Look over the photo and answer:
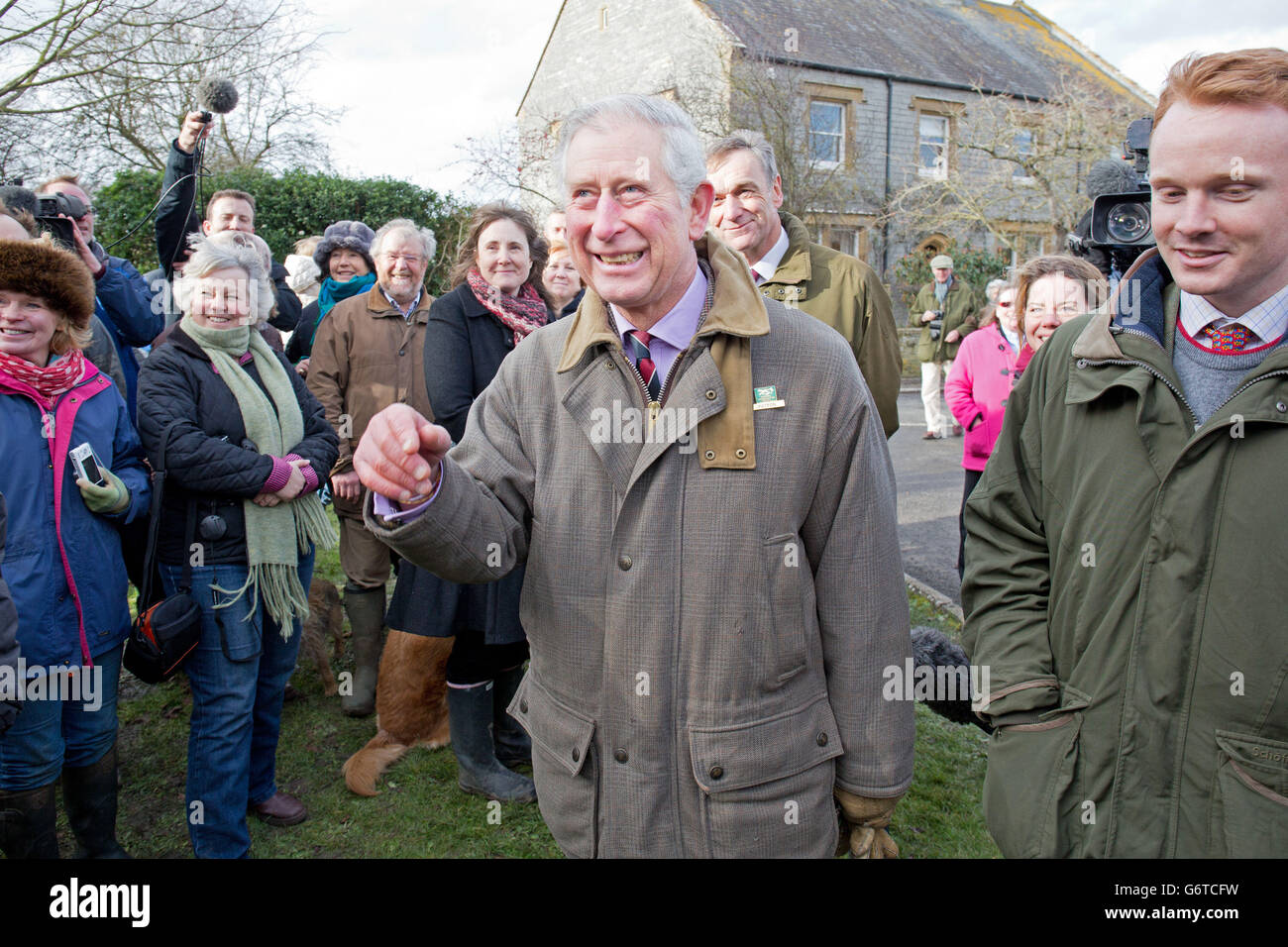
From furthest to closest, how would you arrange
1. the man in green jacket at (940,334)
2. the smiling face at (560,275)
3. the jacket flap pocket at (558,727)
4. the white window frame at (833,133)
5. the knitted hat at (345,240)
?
the white window frame at (833,133) < the man in green jacket at (940,334) < the knitted hat at (345,240) < the smiling face at (560,275) < the jacket flap pocket at (558,727)

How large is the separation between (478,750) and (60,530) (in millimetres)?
1974

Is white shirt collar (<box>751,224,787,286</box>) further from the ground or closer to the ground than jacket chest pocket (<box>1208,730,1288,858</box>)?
further from the ground

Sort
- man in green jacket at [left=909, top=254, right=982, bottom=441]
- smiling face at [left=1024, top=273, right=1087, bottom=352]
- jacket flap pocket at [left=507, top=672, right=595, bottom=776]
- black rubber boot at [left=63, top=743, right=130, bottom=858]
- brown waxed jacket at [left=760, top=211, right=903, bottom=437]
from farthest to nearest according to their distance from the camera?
man in green jacket at [left=909, top=254, right=982, bottom=441], smiling face at [left=1024, top=273, right=1087, bottom=352], brown waxed jacket at [left=760, top=211, right=903, bottom=437], black rubber boot at [left=63, top=743, right=130, bottom=858], jacket flap pocket at [left=507, top=672, right=595, bottom=776]

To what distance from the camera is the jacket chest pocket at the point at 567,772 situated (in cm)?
209

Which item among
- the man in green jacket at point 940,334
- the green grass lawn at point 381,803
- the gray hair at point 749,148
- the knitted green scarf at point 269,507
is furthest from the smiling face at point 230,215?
the man in green jacket at point 940,334

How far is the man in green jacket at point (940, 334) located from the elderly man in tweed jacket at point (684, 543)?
37.9ft

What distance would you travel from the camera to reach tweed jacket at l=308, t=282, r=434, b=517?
500 centimetres

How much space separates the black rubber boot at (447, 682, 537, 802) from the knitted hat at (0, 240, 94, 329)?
2.19 metres

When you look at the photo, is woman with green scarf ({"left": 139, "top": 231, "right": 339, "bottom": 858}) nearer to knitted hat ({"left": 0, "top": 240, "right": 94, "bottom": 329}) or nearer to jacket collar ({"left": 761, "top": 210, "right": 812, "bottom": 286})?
knitted hat ({"left": 0, "top": 240, "right": 94, "bottom": 329})

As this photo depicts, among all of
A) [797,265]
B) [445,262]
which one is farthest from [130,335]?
[445,262]

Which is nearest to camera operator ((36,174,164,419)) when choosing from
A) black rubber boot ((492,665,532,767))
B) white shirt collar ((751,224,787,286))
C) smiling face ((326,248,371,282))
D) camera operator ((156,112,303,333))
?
camera operator ((156,112,303,333))

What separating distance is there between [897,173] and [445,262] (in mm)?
15902

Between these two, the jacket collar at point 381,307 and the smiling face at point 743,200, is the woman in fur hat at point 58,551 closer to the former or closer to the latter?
the jacket collar at point 381,307

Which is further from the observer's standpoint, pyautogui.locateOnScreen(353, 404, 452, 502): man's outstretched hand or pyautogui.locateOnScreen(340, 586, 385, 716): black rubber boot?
pyautogui.locateOnScreen(340, 586, 385, 716): black rubber boot
